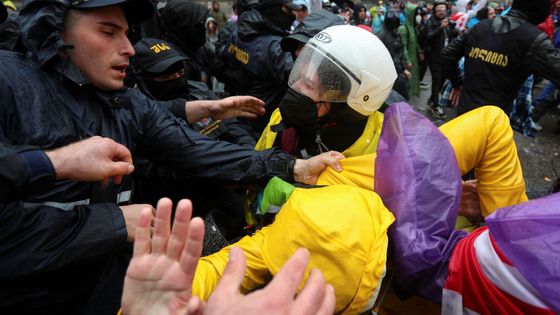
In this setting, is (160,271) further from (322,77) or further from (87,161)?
(322,77)

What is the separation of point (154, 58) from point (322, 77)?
1.58 meters

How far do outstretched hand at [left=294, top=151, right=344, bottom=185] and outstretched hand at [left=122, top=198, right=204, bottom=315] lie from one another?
94 cm

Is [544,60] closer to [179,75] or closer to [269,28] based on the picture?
[269,28]

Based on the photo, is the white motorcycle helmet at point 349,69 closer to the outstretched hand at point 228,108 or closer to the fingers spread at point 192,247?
the outstretched hand at point 228,108

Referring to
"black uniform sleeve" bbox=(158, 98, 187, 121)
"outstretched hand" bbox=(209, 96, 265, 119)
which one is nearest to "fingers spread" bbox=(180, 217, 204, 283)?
"outstretched hand" bbox=(209, 96, 265, 119)

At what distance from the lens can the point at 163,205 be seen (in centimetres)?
94

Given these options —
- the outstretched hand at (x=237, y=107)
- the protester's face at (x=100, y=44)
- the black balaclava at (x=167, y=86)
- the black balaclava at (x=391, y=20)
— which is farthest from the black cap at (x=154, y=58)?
the black balaclava at (x=391, y=20)

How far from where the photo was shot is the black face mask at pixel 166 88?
3.07 metres

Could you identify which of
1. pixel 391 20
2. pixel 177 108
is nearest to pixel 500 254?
pixel 177 108

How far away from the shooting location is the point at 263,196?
1854 mm

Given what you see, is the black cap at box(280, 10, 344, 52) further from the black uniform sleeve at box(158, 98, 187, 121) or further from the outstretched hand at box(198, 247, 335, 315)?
the outstretched hand at box(198, 247, 335, 315)

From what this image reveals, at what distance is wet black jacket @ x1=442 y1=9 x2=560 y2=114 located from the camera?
353cm

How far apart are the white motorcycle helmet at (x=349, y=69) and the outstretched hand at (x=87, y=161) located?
100 centimetres

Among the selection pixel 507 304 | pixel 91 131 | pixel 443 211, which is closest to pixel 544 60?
A: pixel 443 211
